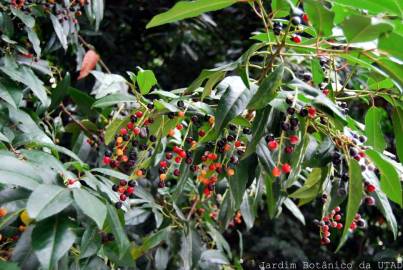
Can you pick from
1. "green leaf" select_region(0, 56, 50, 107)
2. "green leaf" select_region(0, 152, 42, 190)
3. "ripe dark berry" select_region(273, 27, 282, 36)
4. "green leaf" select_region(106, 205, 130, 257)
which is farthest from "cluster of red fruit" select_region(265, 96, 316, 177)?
"green leaf" select_region(0, 56, 50, 107)

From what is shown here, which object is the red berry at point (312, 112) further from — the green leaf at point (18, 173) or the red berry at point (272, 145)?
the green leaf at point (18, 173)

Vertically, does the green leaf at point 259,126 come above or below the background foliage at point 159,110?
above

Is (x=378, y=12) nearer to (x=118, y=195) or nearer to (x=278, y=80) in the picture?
(x=278, y=80)

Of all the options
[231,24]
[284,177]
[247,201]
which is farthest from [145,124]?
[231,24]

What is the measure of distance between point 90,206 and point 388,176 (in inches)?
17.4

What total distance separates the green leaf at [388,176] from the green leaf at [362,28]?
0.60 feet

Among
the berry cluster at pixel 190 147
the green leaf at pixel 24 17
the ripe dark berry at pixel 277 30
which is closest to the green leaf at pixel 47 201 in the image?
the berry cluster at pixel 190 147

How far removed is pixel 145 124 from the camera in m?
0.92

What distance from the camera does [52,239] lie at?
66 centimetres

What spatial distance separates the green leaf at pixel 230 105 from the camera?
72cm

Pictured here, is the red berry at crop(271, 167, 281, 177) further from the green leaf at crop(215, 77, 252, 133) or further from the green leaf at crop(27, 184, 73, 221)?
the green leaf at crop(27, 184, 73, 221)

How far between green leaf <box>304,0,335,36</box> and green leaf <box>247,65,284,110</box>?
3.4 inches

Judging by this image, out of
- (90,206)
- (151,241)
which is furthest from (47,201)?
(151,241)

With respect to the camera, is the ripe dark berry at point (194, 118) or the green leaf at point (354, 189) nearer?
the green leaf at point (354, 189)
